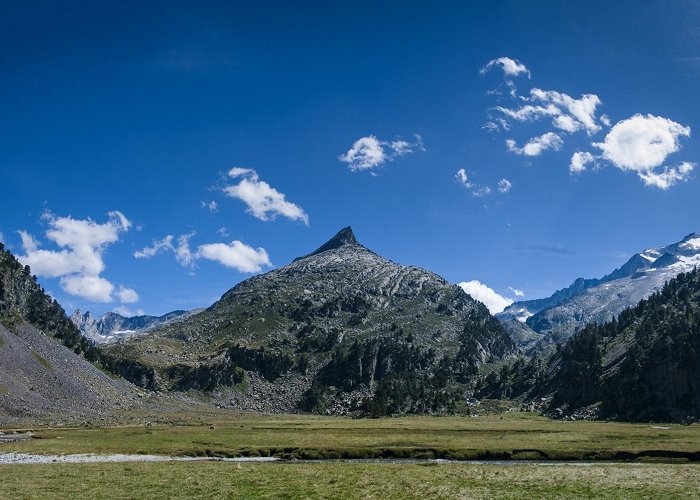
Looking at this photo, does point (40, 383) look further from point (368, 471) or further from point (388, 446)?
point (368, 471)

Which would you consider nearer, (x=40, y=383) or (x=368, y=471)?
(x=368, y=471)

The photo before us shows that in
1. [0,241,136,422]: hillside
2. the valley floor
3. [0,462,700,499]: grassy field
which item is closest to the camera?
[0,462,700,499]: grassy field

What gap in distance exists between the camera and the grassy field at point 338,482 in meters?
39.7

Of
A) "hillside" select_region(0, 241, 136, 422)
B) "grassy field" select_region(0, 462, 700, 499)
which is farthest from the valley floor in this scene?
"hillside" select_region(0, 241, 136, 422)

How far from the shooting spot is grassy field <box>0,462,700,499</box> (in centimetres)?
3972

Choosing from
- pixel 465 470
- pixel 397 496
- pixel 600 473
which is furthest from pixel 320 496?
pixel 600 473

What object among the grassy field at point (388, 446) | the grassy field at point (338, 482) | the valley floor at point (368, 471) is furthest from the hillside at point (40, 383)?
the grassy field at point (338, 482)

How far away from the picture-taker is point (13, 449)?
2970 inches

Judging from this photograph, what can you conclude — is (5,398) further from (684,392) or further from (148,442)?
(684,392)

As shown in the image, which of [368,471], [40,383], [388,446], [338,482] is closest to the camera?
[338,482]

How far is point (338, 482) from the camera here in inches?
1816

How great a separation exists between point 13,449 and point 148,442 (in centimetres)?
2050

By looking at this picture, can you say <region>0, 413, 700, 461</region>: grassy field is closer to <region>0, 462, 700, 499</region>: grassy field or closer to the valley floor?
the valley floor

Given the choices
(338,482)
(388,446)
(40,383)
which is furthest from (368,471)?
(40,383)
